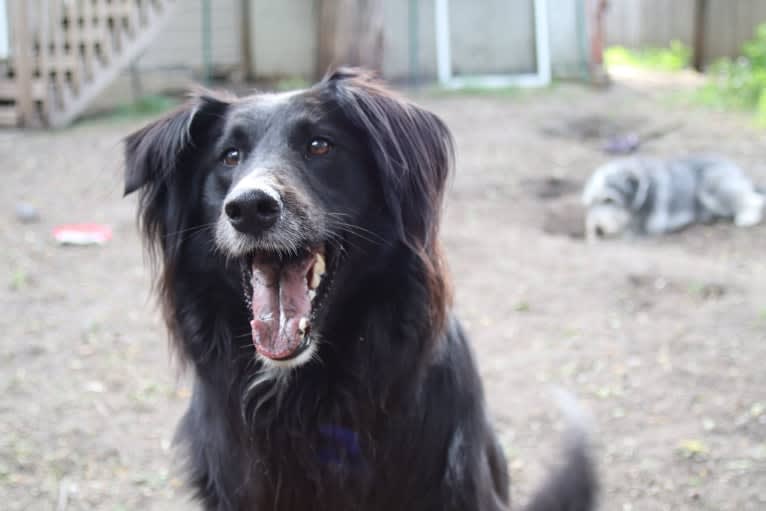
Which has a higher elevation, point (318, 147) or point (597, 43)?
point (597, 43)

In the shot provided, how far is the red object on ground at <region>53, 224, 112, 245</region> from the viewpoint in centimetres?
598

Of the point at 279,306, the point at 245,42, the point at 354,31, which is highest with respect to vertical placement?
the point at 245,42

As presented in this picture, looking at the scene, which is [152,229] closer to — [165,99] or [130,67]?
[165,99]

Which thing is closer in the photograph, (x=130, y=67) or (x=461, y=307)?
(x=461, y=307)

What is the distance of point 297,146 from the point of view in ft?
7.52

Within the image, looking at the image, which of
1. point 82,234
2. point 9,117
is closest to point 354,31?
point 9,117

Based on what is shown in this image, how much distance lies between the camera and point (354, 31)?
10.4m

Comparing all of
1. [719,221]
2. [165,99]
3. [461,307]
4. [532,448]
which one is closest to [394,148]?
[532,448]

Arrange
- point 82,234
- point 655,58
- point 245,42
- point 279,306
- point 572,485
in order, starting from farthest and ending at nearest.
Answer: point 655,58
point 245,42
point 82,234
point 572,485
point 279,306

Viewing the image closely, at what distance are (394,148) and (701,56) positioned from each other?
1382cm

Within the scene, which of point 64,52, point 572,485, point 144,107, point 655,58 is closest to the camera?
point 572,485

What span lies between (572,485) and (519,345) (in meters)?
1.82

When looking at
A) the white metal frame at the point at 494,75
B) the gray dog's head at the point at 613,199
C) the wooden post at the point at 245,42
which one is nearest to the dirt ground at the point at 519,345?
the gray dog's head at the point at 613,199

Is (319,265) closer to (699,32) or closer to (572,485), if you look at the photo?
(572,485)
